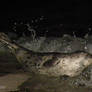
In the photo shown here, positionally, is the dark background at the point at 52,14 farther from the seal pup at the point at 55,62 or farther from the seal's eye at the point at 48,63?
the seal's eye at the point at 48,63

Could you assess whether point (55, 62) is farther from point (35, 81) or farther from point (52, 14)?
point (52, 14)

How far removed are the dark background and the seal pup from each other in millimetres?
4740

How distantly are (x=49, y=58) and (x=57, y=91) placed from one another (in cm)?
105

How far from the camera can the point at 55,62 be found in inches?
229

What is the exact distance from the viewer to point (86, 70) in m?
5.48

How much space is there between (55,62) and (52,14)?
7223mm

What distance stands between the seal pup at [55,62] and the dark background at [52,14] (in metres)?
4.74

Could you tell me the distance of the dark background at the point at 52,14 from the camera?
1132 cm

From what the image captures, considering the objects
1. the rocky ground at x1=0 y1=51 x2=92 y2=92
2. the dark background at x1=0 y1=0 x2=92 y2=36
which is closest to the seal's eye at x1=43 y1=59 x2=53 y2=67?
the rocky ground at x1=0 y1=51 x2=92 y2=92

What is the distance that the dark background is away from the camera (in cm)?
1132

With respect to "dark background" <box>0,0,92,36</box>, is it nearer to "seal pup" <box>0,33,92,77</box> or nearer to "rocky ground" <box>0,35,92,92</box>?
"rocky ground" <box>0,35,92,92</box>

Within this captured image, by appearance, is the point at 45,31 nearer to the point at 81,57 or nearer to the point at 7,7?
the point at 7,7

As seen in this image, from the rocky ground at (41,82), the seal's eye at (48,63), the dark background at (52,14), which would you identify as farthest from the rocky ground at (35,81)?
the dark background at (52,14)

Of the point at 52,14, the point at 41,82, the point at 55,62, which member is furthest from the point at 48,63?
the point at 52,14
